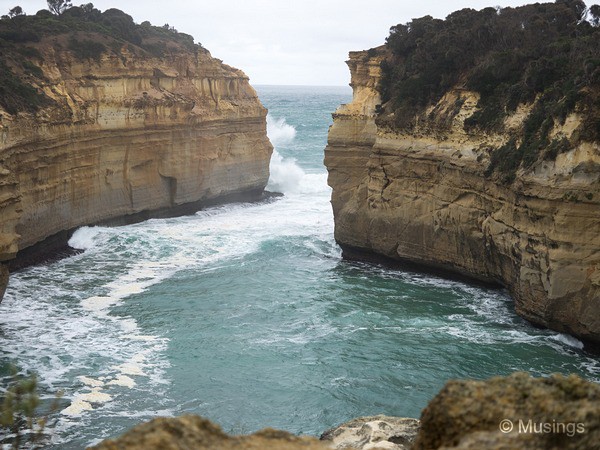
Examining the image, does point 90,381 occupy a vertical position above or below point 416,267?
below

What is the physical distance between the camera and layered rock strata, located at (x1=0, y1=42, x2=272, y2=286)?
27766 mm

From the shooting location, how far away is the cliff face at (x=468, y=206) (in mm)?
18453

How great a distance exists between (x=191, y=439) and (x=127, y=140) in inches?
1158

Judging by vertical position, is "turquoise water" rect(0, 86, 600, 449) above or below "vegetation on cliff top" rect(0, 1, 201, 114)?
below

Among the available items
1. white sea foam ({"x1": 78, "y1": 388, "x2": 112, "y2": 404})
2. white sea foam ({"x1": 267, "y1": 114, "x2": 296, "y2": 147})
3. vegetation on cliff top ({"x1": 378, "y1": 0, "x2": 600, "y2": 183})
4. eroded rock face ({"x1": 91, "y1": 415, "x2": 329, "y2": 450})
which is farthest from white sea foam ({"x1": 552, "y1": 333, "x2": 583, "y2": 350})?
white sea foam ({"x1": 267, "y1": 114, "x2": 296, "y2": 147})

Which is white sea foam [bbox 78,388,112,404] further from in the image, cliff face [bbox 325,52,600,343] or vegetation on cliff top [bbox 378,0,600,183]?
vegetation on cliff top [bbox 378,0,600,183]

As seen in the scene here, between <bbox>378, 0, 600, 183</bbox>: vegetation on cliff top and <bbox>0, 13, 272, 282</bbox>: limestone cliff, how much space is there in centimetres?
1108

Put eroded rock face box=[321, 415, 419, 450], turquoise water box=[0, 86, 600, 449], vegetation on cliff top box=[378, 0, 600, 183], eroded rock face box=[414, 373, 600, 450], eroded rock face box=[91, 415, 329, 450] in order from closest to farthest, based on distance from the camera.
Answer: eroded rock face box=[91, 415, 329, 450], eroded rock face box=[414, 373, 600, 450], eroded rock face box=[321, 415, 419, 450], turquoise water box=[0, 86, 600, 449], vegetation on cliff top box=[378, 0, 600, 183]

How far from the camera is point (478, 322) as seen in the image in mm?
20953

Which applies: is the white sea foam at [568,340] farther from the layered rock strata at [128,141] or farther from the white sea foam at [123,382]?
the layered rock strata at [128,141]

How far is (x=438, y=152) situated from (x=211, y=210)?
16230 millimetres

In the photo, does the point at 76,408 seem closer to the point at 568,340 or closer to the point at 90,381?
the point at 90,381

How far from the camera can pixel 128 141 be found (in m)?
34.0

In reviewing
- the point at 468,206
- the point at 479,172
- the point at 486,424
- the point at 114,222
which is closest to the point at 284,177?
the point at 114,222
